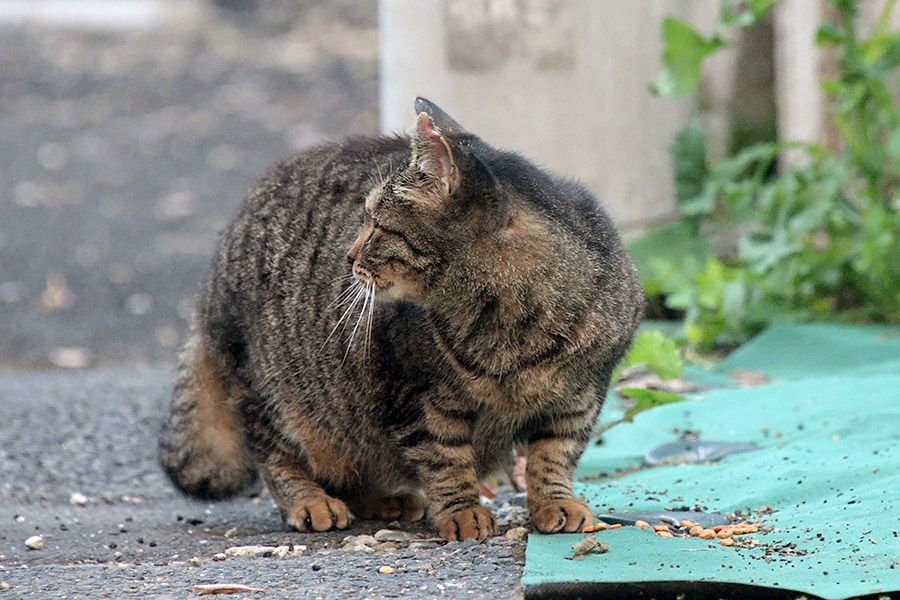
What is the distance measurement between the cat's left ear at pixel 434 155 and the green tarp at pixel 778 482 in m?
0.90

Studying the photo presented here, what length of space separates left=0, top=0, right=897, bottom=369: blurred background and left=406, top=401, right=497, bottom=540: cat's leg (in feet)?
10.8

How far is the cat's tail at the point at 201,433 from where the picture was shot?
3398 millimetres

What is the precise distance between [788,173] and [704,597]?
11.3 ft

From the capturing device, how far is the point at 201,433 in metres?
3.40

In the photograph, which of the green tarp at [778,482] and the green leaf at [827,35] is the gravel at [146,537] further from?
the green leaf at [827,35]

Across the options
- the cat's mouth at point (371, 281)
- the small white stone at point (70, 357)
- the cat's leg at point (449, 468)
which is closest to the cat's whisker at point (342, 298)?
the cat's mouth at point (371, 281)

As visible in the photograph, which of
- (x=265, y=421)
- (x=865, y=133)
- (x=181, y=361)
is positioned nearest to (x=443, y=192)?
(x=265, y=421)

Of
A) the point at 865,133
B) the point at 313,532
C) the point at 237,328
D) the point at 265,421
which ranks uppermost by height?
the point at 865,133

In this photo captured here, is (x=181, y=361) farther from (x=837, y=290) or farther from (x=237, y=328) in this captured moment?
(x=837, y=290)

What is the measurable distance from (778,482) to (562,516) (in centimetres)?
67

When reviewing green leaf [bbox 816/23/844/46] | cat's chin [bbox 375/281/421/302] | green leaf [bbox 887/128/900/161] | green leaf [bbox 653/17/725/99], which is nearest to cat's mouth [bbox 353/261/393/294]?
cat's chin [bbox 375/281/421/302]

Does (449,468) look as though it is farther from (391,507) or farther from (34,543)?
(34,543)

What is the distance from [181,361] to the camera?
3.48m

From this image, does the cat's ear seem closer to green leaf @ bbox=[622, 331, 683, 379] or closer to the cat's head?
the cat's head
